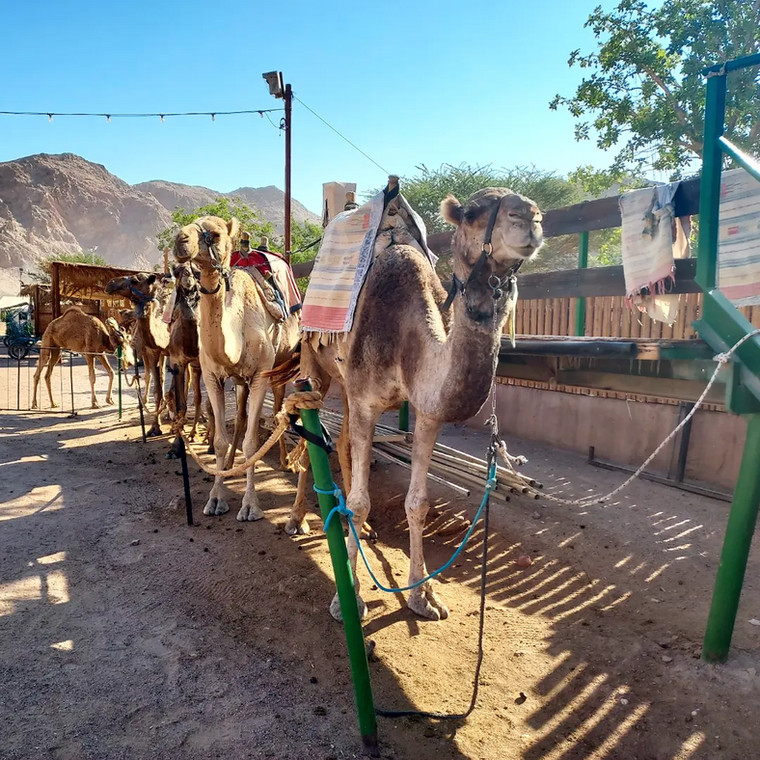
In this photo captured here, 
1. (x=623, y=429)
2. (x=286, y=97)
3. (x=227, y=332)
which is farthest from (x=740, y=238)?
(x=286, y=97)

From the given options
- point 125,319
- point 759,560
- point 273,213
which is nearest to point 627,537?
point 759,560

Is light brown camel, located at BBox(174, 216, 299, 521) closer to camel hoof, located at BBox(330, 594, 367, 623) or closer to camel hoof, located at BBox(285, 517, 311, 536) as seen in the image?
camel hoof, located at BBox(285, 517, 311, 536)

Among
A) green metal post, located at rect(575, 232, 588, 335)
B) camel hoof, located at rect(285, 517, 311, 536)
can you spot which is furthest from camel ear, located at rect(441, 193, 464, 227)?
camel hoof, located at rect(285, 517, 311, 536)

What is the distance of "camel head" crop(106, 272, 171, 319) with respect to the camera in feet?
A: 30.6

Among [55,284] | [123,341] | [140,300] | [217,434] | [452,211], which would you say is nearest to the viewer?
[452,211]

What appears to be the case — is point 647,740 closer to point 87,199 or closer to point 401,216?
point 401,216

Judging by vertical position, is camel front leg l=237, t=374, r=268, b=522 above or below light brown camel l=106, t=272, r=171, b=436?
below

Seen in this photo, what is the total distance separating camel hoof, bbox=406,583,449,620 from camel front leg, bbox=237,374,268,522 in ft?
7.29

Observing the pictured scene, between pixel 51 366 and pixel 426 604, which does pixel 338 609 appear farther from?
pixel 51 366

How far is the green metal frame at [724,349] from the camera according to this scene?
9.14 feet

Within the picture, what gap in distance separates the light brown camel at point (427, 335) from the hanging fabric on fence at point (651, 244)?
3.83ft

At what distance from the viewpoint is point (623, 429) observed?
757 centimetres

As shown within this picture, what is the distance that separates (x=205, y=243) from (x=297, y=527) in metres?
2.68

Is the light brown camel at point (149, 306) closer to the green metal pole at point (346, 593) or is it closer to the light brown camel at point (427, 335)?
the light brown camel at point (427, 335)
